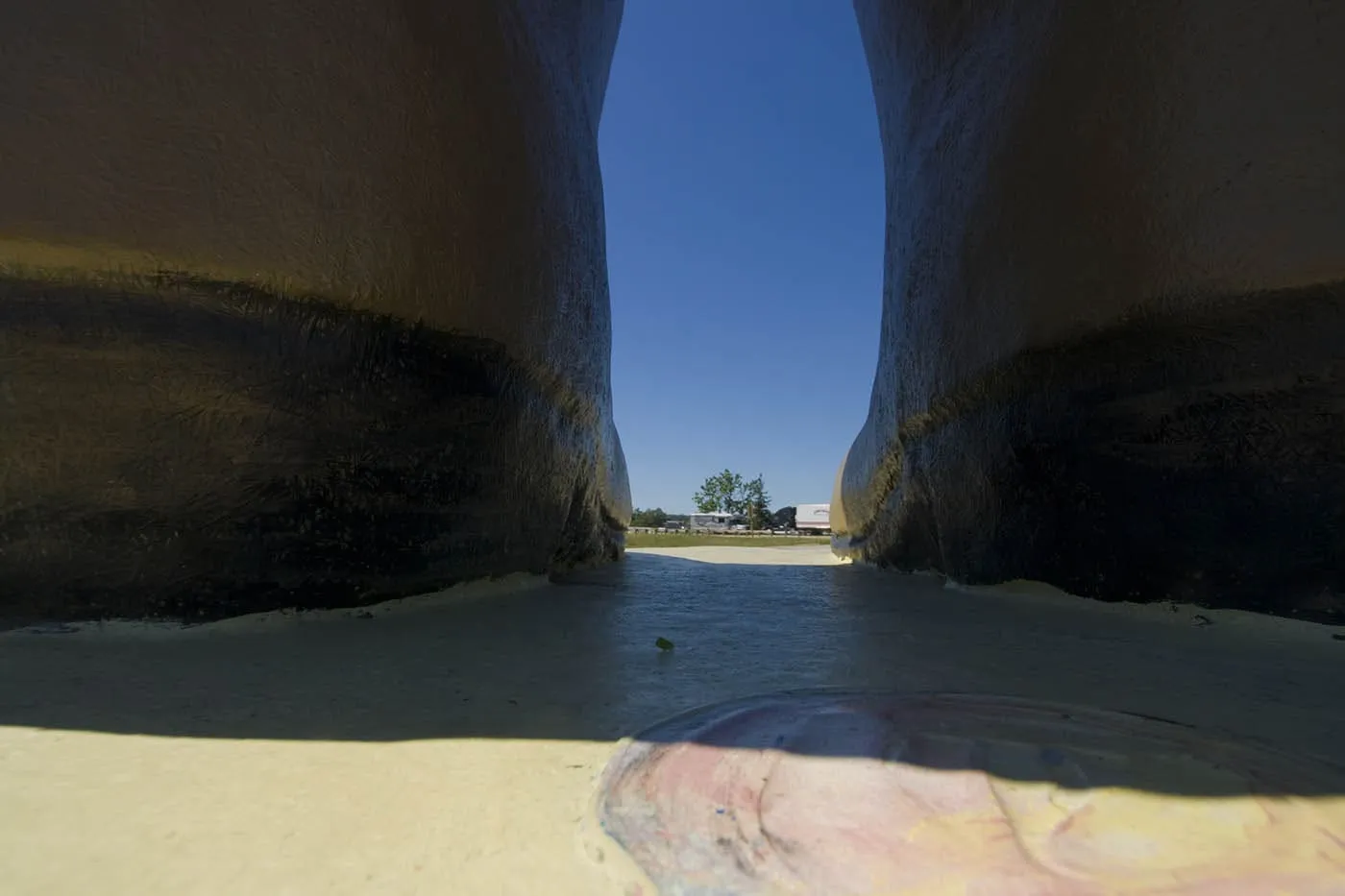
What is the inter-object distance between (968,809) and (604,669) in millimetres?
646

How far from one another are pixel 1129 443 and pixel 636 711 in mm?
1338

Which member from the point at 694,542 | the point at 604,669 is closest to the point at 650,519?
the point at 694,542

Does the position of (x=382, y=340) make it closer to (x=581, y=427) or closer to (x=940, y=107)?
(x=581, y=427)

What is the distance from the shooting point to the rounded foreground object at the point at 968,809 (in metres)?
0.53

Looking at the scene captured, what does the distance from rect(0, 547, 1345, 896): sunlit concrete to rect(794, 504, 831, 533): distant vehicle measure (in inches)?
977

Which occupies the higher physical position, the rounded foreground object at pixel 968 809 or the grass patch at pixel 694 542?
the grass patch at pixel 694 542

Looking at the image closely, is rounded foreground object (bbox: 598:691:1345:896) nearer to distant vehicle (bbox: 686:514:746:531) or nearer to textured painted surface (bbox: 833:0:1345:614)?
textured painted surface (bbox: 833:0:1345:614)

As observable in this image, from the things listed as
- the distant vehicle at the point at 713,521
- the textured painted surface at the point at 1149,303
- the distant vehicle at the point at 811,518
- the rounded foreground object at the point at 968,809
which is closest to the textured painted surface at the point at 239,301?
the rounded foreground object at the point at 968,809

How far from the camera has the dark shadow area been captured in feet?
2.88

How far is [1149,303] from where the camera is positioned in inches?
59.4

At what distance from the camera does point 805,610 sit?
1.85 meters

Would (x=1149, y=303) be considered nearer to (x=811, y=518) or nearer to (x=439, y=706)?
(x=439, y=706)

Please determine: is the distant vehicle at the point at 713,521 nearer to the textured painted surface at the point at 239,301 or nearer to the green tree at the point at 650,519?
the green tree at the point at 650,519

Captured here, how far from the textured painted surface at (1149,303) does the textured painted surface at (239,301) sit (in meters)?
1.43
